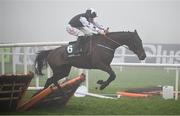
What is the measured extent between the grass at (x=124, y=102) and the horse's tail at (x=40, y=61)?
0.08 m

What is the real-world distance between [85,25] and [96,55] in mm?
270

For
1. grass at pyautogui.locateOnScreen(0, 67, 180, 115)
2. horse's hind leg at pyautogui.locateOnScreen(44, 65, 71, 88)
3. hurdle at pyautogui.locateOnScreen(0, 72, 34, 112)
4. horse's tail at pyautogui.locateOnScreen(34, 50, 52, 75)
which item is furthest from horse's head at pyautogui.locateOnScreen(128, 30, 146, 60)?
hurdle at pyautogui.locateOnScreen(0, 72, 34, 112)

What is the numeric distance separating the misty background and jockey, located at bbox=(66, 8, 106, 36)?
0.16 feet

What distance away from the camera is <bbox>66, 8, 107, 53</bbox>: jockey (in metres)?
3.83

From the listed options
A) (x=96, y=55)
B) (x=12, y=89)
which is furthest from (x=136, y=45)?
(x=12, y=89)

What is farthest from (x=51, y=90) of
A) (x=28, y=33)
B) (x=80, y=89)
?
(x=28, y=33)

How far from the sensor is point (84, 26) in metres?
3.83

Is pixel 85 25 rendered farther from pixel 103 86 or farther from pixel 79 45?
pixel 103 86

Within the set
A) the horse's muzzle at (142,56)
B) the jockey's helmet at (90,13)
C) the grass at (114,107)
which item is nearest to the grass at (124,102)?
the grass at (114,107)

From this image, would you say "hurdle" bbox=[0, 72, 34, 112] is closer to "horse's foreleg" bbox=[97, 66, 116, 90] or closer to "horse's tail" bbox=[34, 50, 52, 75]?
"horse's tail" bbox=[34, 50, 52, 75]

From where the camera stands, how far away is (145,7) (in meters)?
3.97

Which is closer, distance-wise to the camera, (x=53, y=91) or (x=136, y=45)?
(x=136, y=45)

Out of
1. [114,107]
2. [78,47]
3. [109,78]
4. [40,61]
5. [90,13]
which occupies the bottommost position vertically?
[114,107]

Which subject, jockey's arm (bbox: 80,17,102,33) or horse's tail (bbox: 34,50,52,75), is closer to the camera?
jockey's arm (bbox: 80,17,102,33)
